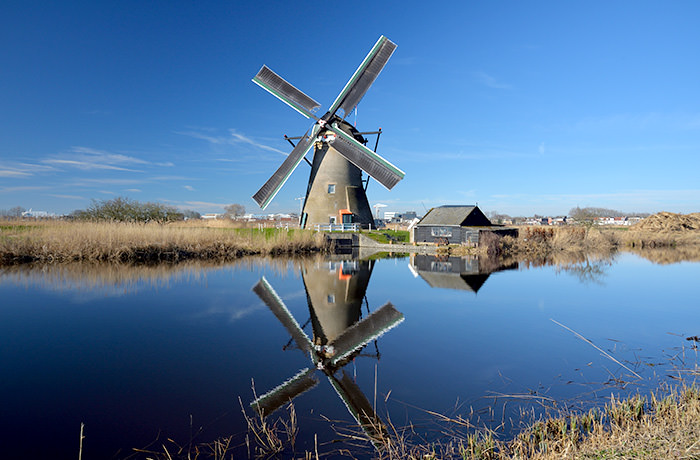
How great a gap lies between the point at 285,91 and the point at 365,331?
68.8 ft

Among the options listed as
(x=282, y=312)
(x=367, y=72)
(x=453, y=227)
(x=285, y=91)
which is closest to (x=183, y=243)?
(x=282, y=312)

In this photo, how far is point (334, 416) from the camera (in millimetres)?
3547

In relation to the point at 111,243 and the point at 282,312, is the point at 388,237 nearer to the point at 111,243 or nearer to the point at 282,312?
the point at 111,243

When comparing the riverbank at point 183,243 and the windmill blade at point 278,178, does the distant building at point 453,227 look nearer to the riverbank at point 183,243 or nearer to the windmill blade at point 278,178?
the riverbank at point 183,243

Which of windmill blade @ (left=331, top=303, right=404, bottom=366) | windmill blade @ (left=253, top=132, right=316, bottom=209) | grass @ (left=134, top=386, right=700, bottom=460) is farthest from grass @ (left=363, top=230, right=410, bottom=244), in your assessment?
grass @ (left=134, top=386, right=700, bottom=460)

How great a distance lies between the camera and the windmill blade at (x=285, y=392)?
145 inches

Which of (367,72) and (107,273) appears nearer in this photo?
(107,273)

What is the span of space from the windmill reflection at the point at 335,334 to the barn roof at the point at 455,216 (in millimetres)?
14376

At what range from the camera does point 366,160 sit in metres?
22.8

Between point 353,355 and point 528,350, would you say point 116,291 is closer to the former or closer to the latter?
point 353,355

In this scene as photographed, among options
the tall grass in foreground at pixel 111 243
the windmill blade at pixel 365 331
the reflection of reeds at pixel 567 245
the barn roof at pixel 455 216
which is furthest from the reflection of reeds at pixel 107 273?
the reflection of reeds at pixel 567 245

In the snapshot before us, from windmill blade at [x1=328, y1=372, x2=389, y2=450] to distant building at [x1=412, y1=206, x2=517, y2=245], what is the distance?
70.3 ft

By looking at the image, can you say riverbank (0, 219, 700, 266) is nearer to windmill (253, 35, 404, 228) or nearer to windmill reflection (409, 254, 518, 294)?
windmill (253, 35, 404, 228)

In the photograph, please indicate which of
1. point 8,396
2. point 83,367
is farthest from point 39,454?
point 83,367
